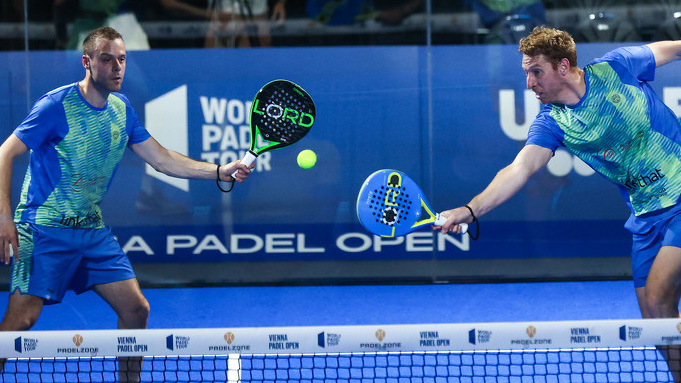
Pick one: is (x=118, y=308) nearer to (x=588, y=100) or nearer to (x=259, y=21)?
(x=588, y=100)

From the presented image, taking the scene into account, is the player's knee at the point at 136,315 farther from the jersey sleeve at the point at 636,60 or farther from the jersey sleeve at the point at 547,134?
the jersey sleeve at the point at 636,60

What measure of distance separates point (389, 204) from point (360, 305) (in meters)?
2.85

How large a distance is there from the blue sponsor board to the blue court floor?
33cm

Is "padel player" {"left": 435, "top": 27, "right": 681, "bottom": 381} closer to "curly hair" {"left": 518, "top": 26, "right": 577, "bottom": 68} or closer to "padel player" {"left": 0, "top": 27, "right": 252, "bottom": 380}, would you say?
"curly hair" {"left": 518, "top": 26, "right": 577, "bottom": 68}

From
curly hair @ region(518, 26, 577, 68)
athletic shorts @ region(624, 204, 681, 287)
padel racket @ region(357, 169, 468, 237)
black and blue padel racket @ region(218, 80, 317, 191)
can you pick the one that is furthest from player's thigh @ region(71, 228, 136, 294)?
athletic shorts @ region(624, 204, 681, 287)

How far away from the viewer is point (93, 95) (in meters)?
4.10

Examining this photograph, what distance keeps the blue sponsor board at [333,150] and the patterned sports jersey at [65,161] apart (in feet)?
9.65

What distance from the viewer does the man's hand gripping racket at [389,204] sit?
3752mm

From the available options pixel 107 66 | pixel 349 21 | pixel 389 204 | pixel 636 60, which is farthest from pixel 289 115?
pixel 349 21

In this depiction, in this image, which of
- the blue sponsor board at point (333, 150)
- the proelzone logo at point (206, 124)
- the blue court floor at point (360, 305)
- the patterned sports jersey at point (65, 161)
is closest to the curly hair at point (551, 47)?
the patterned sports jersey at point (65, 161)

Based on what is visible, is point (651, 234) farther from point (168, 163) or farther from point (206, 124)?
point (206, 124)

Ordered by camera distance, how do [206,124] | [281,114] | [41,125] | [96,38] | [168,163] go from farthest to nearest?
[206,124] → [168,163] → [281,114] → [96,38] → [41,125]

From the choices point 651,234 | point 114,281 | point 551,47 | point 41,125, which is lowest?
point 114,281

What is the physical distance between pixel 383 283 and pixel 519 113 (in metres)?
1.65
